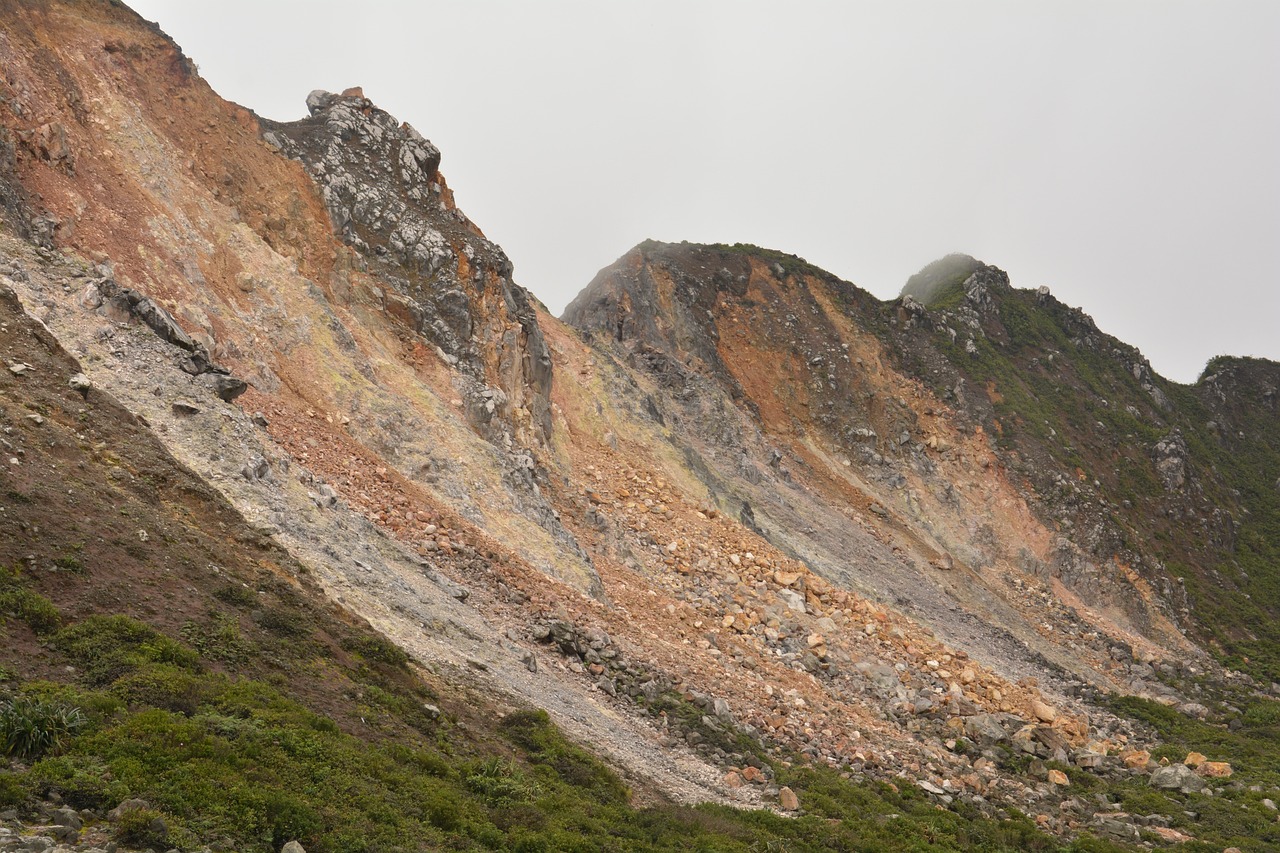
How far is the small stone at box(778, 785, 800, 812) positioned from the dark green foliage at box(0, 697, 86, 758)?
52.9 feet

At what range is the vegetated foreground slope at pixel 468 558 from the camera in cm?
1317

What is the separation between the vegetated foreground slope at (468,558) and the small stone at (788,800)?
4.3 inches

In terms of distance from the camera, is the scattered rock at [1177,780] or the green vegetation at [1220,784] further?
the scattered rock at [1177,780]

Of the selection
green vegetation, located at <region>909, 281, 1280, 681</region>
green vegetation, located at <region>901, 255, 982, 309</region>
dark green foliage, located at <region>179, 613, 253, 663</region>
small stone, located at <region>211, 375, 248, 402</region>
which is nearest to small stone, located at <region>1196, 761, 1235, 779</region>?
green vegetation, located at <region>909, 281, 1280, 681</region>

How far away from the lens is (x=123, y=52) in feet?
115

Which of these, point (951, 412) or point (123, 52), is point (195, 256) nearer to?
point (123, 52)

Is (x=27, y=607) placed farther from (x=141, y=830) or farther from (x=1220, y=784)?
(x=1220, y=784)

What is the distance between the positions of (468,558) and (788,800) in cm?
1206

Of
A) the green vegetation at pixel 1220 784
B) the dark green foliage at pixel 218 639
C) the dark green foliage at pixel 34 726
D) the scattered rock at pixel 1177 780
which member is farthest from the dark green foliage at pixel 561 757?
the scattered rock at pixel 1177 780

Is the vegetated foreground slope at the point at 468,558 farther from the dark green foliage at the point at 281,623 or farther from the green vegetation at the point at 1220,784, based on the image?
the green vegetation at the point at 1220,784

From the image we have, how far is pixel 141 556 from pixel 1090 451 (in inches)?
2720

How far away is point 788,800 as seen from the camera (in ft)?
67.7

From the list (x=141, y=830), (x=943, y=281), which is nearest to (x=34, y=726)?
(x=141, y=830)

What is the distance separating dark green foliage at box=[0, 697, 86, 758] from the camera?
→ 9.55m
